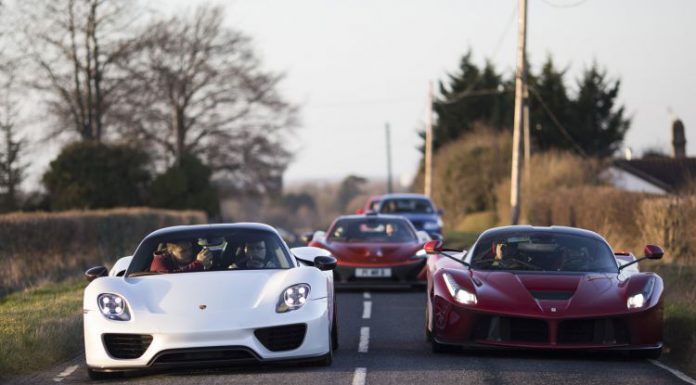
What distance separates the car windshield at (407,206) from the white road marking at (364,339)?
2110 cm

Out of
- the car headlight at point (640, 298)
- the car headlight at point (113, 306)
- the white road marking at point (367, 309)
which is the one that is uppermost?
the car headlight at point (113, 306)

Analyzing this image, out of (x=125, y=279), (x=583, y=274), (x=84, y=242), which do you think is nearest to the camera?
(x=125, y=279)

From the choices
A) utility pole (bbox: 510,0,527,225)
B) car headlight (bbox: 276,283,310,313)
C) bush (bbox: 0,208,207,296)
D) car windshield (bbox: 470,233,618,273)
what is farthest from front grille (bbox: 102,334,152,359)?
utility pole (bbox: 510,0,527,225)

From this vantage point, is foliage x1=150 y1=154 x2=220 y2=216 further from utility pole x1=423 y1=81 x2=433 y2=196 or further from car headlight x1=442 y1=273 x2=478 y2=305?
car headlight x1=442 y1=273 x2=478 y2=305

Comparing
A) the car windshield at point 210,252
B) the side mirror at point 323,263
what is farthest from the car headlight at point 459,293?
the car windshield at point 210,252

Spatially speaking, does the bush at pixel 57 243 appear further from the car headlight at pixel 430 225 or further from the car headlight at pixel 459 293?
the car headlight at pixel 459 293

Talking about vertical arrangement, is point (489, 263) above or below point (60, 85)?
below

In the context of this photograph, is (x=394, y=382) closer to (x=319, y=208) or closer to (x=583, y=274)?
(x=583, y=274)

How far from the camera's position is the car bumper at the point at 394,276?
20688mm

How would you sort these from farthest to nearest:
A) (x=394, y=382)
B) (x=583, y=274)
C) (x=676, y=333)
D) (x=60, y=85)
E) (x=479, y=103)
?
(x=479, y=103) < (x=60, y=85) < (x=676, y=333) < (x=583, y=274) < (x=394, y=382)

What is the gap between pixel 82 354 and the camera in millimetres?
12477

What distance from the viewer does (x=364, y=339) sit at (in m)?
13.4

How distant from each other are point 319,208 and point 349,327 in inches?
6029

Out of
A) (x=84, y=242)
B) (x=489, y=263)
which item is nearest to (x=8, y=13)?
(x=84, y=242)
